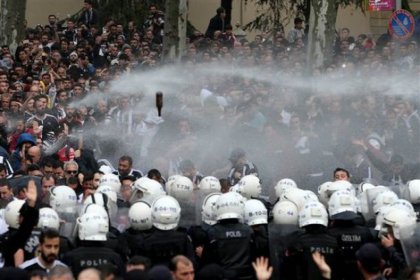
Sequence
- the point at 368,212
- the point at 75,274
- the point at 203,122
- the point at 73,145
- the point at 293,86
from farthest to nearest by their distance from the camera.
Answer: the point at 293,86 → the point at 203,122 → the point at 73,145 → the point at 368,212 → the point at 75,274

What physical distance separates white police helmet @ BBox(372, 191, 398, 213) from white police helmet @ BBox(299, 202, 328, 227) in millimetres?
1080

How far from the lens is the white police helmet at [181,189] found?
14.9 metres

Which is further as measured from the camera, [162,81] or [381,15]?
[381,15]

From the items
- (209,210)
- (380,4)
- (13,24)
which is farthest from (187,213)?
(13,24)

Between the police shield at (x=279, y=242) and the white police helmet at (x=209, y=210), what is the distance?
628 millimetres

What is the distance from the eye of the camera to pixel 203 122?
2214 centimetres

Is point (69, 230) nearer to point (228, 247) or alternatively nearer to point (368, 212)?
point (228, 247)

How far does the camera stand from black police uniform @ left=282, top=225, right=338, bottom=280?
1262 centimetres

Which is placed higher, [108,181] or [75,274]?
[108,181]

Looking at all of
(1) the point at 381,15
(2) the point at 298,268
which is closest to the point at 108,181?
(2) the point at 298,268

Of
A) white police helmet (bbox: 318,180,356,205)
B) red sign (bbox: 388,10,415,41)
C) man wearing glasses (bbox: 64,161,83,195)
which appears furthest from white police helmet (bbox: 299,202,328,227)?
red sign (bbox: 388,10,415,41)

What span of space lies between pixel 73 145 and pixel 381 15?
17.1m

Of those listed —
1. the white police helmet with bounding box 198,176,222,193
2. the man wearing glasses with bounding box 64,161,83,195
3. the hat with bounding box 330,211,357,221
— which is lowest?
the hat with bounding box 330,211,357,221

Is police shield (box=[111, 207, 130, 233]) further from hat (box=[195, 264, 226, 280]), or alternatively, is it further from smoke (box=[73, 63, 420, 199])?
smoke (box=[73, 63, 420, 199])
